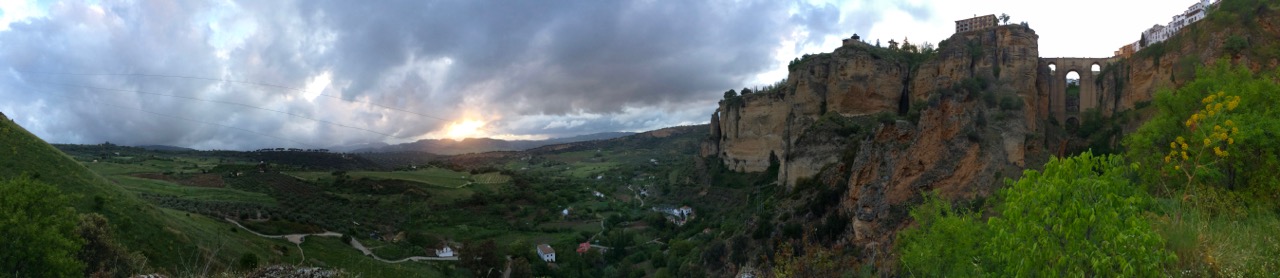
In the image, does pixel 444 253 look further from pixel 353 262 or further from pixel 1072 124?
pixel 1072 124

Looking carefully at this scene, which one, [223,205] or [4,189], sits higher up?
[4,189]

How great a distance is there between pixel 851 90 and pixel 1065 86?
13218 millimetres

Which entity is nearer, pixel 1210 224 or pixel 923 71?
pixel 1210 224

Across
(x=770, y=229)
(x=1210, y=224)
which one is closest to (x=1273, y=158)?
(x=1210, y=224)

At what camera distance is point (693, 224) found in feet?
152

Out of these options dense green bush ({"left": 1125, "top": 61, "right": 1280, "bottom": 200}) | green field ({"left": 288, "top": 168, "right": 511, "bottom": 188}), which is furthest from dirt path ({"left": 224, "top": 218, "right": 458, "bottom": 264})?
dense green bush ({"left": 1125, "top": 61, "right": 1280, "bottom": 200})

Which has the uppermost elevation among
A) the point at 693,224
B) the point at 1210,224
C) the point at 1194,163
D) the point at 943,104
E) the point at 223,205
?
the point at 943,104

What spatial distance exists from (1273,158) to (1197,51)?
20.5 m

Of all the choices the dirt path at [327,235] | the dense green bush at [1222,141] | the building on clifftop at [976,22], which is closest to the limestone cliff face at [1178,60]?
the dense green bush at [1222,141]

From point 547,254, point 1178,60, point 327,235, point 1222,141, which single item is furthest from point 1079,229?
point 327,235

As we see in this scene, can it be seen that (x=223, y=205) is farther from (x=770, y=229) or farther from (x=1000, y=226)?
(x=1000, y=226)

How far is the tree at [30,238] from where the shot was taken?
Result: 11305 mm

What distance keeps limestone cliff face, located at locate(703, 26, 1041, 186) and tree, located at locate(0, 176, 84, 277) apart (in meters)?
31.2

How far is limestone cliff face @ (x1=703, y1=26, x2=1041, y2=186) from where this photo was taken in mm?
29609
